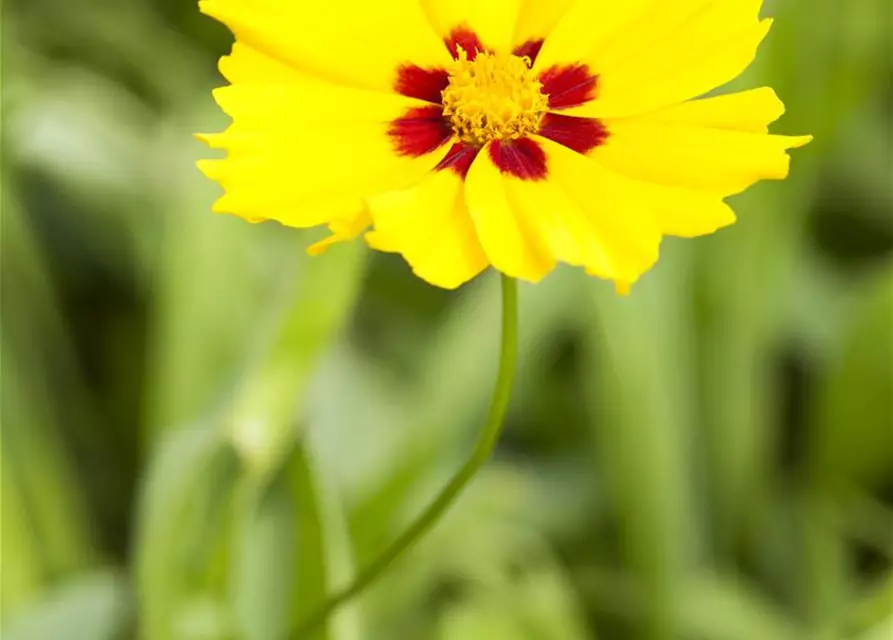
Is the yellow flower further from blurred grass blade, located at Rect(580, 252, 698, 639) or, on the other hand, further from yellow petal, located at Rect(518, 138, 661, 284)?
blurred grass blade, located at Rect(580, 252, 698, 639)

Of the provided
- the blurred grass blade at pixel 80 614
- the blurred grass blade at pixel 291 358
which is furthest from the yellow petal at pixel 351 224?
the blurred grass blade at pixel 80 614

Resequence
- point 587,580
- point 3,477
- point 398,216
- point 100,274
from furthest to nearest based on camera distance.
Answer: point 100,274 < point 587,580 < point 3,477 < point 398,216

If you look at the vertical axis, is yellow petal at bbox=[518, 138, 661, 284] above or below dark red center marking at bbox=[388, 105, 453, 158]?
below

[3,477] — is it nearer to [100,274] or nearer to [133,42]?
[100,274]

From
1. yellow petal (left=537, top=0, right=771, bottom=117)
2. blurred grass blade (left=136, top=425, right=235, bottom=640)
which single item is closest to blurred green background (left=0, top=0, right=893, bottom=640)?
blurred grass blade (left=136, top=425, right=235, bottom=640)

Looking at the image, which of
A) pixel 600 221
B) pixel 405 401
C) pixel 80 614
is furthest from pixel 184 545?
pixel 600 221

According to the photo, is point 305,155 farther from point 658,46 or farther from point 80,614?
point 80,614

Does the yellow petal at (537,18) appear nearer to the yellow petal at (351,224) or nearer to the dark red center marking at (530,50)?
the dark red center marking at (530,50)

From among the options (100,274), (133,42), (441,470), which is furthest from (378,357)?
(133,42)
